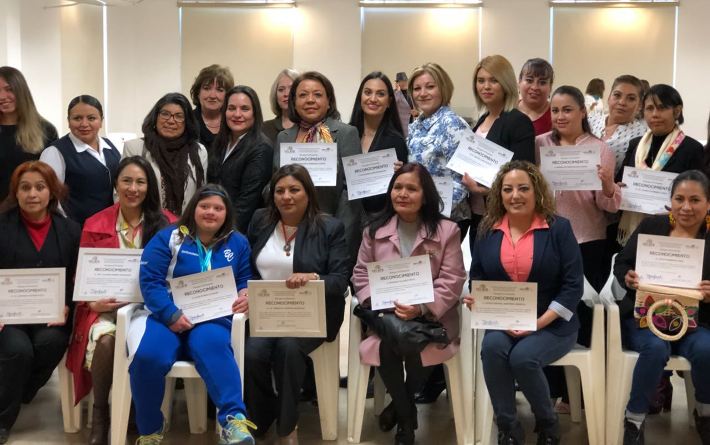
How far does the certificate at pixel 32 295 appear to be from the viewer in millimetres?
3752

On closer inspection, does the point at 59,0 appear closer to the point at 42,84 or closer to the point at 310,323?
the point at 42,84

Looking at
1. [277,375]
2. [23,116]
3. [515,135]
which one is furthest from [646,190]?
[23,116]

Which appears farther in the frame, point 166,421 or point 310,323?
point 166,421

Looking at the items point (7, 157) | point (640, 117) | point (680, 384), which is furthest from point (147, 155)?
point (680, 384)

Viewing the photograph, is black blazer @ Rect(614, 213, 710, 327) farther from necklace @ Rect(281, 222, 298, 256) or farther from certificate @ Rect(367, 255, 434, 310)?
necklace @ Rect(281, 222, 298, 256)

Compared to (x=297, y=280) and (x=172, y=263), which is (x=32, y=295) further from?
(x=297, y=280)

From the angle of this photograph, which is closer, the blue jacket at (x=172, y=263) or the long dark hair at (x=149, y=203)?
the blue jacket at (x=172, y=263)

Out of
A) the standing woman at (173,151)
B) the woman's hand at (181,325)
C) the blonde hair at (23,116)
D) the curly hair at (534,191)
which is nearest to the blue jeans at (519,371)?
the curly hair at (534,191)

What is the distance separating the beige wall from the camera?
1179 centimetres

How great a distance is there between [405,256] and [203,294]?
0.95m

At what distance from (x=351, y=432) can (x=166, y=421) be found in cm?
92

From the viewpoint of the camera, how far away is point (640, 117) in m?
4.55

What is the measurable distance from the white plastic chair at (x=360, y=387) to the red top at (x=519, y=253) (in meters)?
0.34

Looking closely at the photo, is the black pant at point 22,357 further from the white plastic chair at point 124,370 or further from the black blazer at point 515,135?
the black blazer at point 515,135
